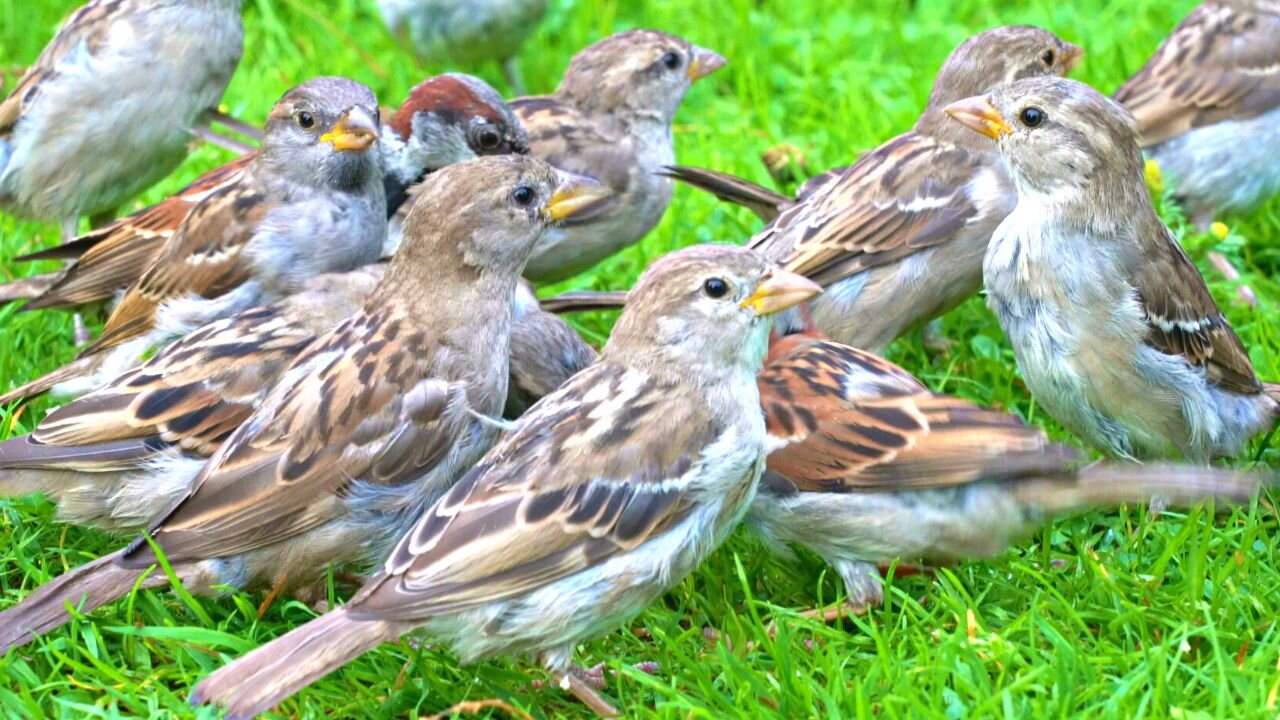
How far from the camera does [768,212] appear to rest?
6.58m

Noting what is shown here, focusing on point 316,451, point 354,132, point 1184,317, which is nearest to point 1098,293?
point 1184,317

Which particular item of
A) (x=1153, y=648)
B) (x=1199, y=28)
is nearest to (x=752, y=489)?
(x=1153, y=648)

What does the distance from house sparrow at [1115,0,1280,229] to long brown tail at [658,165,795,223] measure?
2.00 metres

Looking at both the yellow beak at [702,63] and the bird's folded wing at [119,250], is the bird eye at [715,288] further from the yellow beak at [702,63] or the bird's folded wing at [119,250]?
the yellow beak at [702,63]

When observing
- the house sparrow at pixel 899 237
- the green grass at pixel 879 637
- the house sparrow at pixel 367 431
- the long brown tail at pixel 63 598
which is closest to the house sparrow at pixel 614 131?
the house sparrow at pixel 899 237

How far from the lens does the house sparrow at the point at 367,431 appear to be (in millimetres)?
4555

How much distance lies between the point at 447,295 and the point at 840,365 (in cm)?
118

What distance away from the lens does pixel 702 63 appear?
7535 millimetres

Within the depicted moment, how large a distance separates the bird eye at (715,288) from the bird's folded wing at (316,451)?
849 millimetres

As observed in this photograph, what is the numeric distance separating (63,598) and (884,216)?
308 centimetres

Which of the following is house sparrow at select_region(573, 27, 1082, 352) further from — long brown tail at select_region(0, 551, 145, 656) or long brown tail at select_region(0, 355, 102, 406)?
long brown tail at select_region(0, 551, 145, 656)

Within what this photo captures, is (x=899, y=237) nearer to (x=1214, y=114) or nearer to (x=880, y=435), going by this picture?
(x=880, y=435)

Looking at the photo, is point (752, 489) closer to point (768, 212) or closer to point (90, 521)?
point (90, 521)

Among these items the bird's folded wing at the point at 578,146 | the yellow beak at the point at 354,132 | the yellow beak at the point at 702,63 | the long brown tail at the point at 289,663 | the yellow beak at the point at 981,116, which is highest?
the yellow beak at the point at 981,116
